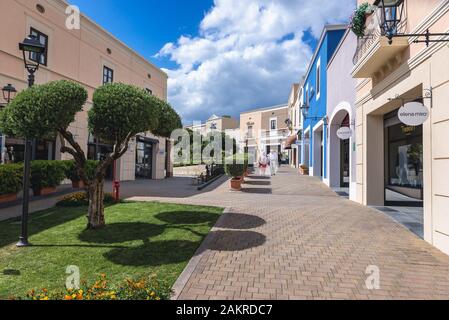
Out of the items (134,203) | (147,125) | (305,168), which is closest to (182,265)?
(147,125)

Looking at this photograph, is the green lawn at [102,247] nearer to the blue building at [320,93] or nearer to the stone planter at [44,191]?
the stone planter at [44,191]

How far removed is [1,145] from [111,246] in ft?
30.2

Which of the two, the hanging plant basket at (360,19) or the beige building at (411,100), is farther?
the hanging plant basket at (360,19)

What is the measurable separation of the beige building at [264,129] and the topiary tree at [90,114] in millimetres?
38652

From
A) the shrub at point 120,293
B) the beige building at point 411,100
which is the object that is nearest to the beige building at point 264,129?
the beige building at point 411,100

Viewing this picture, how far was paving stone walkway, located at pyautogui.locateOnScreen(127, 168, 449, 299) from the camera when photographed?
12.6 feet

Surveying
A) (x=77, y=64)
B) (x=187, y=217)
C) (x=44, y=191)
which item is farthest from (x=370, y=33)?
(x=77, y=64)

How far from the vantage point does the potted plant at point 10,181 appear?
375 inches

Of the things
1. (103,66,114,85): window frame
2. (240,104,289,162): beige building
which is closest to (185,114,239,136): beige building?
(240,104,289,162): beige building

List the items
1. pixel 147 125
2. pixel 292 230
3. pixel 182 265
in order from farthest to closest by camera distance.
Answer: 1. pixel 292 230
2. pixel 147 125
3. pixel 182 265

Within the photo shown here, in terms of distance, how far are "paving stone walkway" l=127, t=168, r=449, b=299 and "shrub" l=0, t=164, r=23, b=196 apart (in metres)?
7.03

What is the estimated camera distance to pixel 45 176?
11.7m

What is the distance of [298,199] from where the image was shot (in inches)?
446

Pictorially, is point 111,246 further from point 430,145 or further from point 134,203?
point 430,145
